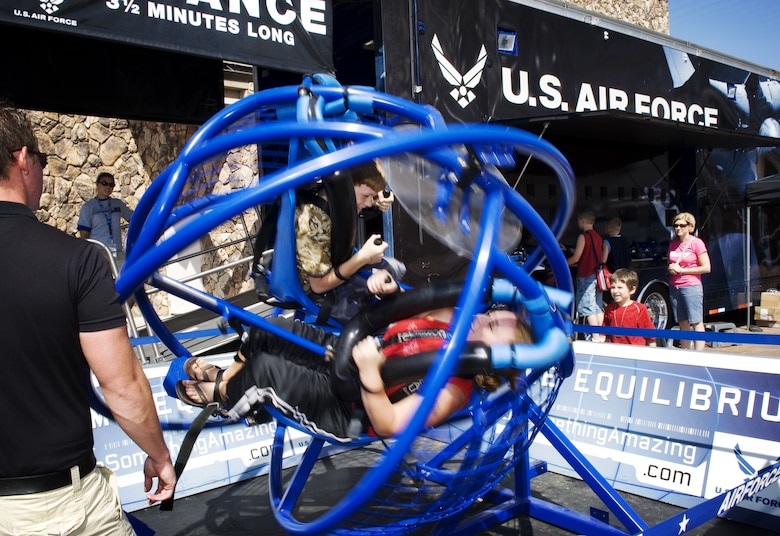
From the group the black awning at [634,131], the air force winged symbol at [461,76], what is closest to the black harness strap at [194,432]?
the air force winged symbol at [461,76]

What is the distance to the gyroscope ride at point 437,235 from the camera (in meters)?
1.66

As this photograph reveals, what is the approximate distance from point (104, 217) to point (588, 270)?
5.56 meters

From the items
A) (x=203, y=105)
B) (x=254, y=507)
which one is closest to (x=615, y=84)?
(x=203, y=105)

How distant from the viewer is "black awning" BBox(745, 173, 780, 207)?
1006cm

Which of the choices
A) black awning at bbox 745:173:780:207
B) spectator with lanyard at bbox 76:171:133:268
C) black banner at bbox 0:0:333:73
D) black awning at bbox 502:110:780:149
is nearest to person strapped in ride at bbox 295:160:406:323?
black banner at bbox 0:0:333:73

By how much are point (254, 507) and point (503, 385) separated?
7.75 feet

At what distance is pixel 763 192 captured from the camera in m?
10.2

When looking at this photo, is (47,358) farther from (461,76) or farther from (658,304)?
(658,304)

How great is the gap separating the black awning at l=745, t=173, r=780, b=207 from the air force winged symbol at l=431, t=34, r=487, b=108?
632 cm

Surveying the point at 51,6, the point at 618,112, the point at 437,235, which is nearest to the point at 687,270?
the point at 618,112

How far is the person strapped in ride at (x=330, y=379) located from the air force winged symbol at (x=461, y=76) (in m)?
4.23

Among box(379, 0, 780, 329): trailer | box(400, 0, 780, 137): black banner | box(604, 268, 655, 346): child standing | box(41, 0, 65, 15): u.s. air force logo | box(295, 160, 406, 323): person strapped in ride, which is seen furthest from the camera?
box(400, 0, 780, 137): black banner

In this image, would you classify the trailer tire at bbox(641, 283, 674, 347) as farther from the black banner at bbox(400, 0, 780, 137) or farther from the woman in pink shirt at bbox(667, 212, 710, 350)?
the black banner at bbox(400, 0, 780, 137)

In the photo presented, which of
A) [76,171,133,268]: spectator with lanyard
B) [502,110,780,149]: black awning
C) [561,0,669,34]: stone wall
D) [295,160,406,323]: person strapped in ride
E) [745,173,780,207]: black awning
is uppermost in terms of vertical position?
[561,0,669,34]: stone wall
